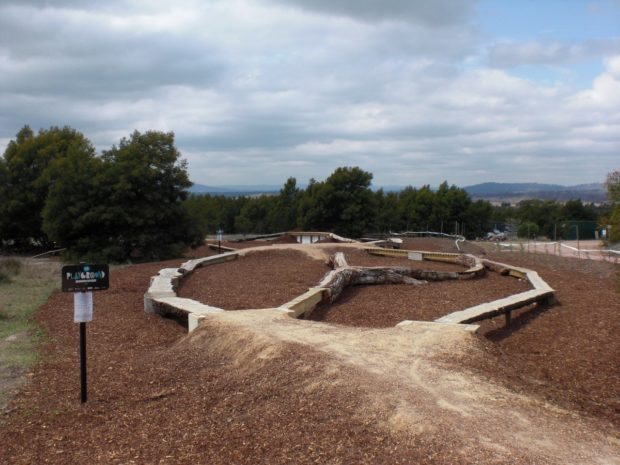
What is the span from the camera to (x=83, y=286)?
5590 millimetres

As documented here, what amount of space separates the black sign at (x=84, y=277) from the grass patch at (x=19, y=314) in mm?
1266

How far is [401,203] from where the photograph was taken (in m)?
63.6

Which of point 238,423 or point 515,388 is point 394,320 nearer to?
point 515,388

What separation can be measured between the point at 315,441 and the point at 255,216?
2380 inches

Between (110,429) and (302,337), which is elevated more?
(302,337)

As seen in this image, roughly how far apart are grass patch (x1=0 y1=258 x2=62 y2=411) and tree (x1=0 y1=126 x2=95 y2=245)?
14240mm

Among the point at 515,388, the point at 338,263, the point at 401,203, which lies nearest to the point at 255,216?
the point at 401,203

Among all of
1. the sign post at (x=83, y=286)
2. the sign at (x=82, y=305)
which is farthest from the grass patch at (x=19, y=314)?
the sign at (x=82, y=305)

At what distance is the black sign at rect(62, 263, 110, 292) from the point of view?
551 cm

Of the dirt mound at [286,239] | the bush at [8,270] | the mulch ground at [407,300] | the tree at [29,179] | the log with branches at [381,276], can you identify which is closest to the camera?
the mulch ground at [407,300]

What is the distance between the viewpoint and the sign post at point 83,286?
5480 millimetres

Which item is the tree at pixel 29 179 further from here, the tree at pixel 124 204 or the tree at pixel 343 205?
the tree at pixel 343 205

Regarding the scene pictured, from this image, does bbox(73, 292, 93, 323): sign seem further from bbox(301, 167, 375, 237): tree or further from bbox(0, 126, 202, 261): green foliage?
bbox(301, 167, 375, 237): tree

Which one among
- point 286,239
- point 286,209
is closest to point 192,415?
point 286,239
